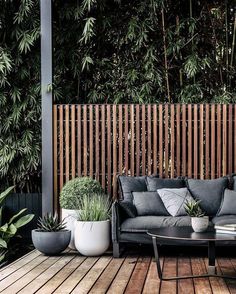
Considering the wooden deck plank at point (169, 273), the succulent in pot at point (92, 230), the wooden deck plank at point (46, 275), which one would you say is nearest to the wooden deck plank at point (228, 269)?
the wooden deck plank at point (169, 273)

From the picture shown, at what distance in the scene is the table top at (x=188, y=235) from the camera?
16.6 feet

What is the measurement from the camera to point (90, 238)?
6508 mm

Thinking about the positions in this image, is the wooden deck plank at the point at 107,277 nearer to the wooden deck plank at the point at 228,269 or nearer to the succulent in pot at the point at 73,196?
the succulent in pot at the point at 73,196

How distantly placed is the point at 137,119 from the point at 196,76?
132cm

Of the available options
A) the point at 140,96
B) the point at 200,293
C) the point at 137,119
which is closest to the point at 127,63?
the point at 140,96

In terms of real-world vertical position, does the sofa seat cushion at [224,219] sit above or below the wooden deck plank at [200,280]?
above

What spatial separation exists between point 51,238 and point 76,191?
76 centimetres

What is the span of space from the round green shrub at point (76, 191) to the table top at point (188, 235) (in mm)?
1639

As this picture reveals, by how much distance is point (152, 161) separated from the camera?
7785 mm

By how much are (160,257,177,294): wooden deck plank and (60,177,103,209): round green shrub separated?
1.26 metres

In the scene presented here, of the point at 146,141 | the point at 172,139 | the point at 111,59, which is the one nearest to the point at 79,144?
the point at 146,141

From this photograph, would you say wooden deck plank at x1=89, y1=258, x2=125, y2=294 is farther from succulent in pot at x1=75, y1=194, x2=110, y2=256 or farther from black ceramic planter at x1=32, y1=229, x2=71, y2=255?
black ceramic planter at x1=32, y1=229, x2=71, y2=255

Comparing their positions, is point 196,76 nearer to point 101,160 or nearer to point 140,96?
point 140,96

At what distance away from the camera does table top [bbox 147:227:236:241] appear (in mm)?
5046
